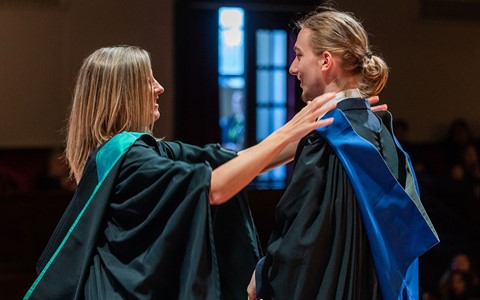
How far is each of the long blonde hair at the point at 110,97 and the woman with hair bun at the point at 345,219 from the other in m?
0.43

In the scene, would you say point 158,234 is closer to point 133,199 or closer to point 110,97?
point 133,199

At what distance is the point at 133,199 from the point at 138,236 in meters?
0.09

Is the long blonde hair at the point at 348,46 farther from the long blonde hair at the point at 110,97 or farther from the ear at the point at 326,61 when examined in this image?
the long blonde hair at the point at 110,97

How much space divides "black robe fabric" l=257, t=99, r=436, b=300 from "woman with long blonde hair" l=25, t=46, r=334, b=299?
0.30 feet

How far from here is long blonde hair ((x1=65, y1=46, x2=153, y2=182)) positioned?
210 centimetres

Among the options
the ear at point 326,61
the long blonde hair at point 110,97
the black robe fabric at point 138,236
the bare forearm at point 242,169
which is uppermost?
the ear at point 326,61

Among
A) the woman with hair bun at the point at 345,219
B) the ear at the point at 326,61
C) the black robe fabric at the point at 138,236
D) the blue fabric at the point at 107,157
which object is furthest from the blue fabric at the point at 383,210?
the blue fabric at the point at 107,157

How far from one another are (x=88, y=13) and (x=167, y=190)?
14.4ft

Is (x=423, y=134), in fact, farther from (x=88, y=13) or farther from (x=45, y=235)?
(x=45, y=235)

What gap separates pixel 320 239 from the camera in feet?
6.43

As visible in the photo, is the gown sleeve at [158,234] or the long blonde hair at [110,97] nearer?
the gown sleeve at [158,234]

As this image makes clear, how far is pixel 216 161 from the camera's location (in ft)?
7.47

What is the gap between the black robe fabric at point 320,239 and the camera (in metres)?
1.96

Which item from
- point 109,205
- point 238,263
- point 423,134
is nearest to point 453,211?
point 423,134
